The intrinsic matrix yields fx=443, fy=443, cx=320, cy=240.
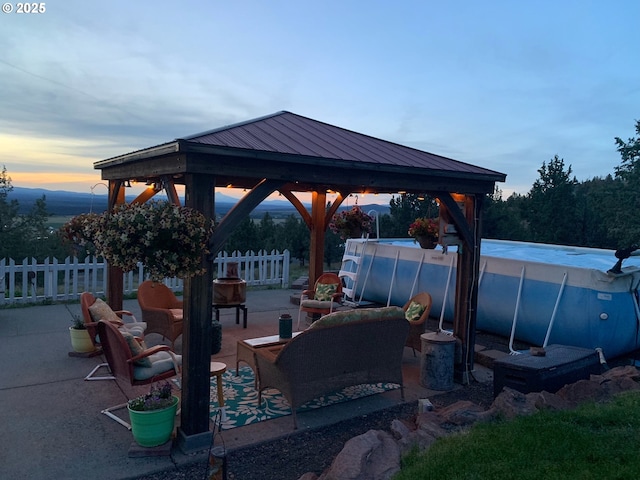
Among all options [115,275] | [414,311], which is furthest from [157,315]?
[414,311]

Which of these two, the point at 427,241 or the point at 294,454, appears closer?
the point at 294,454

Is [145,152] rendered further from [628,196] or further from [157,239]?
[628,196]

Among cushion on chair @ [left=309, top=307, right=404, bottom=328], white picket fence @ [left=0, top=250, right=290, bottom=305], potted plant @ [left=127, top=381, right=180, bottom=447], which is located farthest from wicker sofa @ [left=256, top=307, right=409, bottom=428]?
white picket fence @ [left=0, top=250, right=290, bottom=305]

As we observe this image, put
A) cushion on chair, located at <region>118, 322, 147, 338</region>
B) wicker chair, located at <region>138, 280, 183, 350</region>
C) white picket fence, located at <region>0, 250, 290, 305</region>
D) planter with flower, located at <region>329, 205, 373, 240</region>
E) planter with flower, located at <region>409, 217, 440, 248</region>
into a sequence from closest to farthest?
1. cushion on chair, located at <region>118, 322, 147, 338</region>
2. wicker chair, located at <region>138, 280, 183, 350</region>
3. planter with flower, located at <region>409, 217, 440, 248</region>
4. planter with flower, located at <region>329, 205, 373, 240</region>
5. white picket fence, located at <region>0, 250, 290, 305</region>

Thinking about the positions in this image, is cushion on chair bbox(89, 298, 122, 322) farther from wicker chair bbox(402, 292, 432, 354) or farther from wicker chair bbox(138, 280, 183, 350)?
wicker chair bbox(402, 292, 432, 354)

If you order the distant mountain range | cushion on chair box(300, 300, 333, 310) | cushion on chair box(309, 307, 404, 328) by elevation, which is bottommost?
cushion on chair box(300, 300, 333, 310)

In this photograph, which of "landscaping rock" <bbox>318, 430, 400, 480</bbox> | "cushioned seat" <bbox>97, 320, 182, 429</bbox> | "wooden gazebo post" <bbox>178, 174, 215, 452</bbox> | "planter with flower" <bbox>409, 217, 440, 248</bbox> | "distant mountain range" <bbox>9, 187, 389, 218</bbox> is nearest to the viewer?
"landscaping rock" <bbox>318, 430, 400, 480</bbox>

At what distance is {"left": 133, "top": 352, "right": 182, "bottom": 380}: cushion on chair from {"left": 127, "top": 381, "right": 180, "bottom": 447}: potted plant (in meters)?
0.49

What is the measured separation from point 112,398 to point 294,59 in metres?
7.20

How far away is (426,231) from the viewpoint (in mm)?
6543

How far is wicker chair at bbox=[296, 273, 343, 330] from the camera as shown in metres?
6.96

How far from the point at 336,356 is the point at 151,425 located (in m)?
1.66

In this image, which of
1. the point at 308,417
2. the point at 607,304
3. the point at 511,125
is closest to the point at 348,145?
the point at 308,417

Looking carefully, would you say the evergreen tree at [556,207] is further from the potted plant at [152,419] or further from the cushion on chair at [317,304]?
the potted plant at [152,419]
